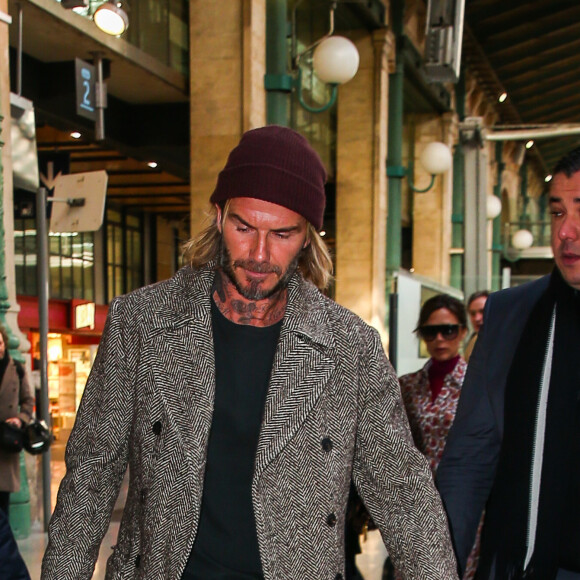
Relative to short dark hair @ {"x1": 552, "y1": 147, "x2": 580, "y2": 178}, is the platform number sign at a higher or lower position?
higher

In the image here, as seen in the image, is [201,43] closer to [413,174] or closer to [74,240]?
[413,174]

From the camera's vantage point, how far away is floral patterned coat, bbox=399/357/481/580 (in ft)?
15.8

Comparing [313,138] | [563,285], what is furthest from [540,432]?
[313,138]

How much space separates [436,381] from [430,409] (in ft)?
0.72

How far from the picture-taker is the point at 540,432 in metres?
2.40

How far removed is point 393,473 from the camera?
229cm

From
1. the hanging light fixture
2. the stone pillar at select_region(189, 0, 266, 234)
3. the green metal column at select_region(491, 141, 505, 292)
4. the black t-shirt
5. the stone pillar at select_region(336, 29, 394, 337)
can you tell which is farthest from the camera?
the green metal column at select_region(491, 141, 505, 292)

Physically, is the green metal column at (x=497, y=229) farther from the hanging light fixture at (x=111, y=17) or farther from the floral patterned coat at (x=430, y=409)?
the floral patterned coat at (x=430, y=409)

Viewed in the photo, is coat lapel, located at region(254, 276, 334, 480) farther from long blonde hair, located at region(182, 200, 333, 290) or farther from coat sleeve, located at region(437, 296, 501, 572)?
coat sleeve, located at region(437, 296, 501, 572)

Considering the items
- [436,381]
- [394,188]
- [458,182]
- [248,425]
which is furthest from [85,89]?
[458,182]

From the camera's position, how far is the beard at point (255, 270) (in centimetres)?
225

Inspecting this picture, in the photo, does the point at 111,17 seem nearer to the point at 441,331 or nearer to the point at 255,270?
the point at 441,331

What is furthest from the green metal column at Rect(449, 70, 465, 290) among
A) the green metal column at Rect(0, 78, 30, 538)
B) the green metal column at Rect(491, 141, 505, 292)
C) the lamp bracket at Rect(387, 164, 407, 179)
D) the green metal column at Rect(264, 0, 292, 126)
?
the green metal column at Rect(0, 78, 30, 538)

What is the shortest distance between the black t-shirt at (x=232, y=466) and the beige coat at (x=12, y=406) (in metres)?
4.04
